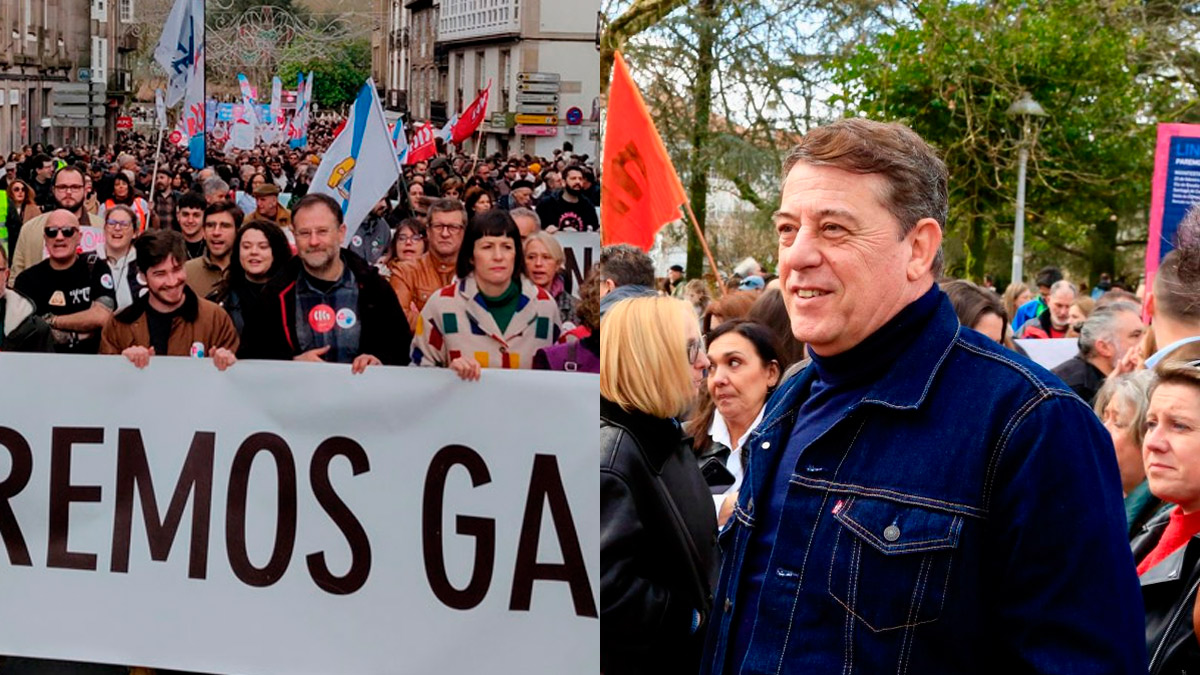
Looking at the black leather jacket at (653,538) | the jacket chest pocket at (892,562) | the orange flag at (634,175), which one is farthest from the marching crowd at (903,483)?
the orange flag at (634,175)

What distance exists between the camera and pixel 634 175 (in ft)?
23.3

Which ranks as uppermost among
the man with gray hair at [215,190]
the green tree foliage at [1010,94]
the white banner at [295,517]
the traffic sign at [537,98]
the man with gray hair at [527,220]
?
the green tree foliage at [1010,94]

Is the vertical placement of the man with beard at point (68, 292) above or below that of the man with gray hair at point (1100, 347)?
above

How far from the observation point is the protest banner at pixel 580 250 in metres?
5.86

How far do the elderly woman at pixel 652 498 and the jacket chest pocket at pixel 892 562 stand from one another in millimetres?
1579

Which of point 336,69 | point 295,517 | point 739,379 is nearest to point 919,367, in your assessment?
point 295,517

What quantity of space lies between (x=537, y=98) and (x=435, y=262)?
716 mm

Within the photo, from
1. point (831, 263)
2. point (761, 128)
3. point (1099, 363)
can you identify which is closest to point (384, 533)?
point (831, 263)

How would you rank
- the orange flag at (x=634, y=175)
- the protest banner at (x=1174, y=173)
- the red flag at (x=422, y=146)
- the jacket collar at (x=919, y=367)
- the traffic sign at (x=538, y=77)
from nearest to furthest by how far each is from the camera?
the jacket collar at (x=919, y=367), the traffic sign at (x=538, y=77), the red flag at (x=422, y=146), the orange flag at (x=634, y=175), the protest banner at (x=1174, y=173)

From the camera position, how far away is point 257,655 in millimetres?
4344

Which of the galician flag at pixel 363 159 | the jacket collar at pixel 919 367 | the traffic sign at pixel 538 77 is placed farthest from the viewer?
the galician flag at pixel 363 159

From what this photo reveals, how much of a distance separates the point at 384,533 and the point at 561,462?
21.7 inches

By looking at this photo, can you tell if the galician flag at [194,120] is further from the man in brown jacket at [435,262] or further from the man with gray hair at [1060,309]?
the man with gray hair at [1060,309]

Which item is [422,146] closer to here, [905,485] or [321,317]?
[321,317]
